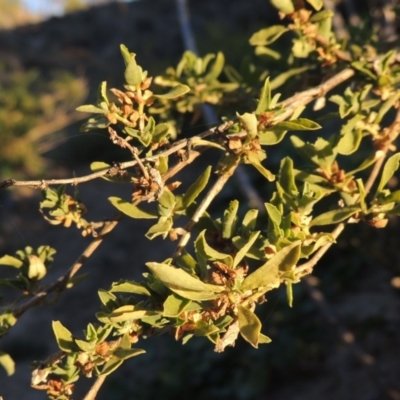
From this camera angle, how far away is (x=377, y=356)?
8.63ft

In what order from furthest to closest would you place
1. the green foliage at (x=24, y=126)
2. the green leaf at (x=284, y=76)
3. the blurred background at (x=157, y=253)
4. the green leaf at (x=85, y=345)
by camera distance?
the green foliage at (x=24, y=126) < the blurred background at (x=157, y=253) < the green leaf at (x=284, y=76) < the green leaf at (x=85, y=345)

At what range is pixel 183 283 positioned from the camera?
690 mm

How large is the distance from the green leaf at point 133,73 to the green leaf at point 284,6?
317 millimetres

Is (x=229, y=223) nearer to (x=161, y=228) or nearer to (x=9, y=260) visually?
(x=161, y=228)

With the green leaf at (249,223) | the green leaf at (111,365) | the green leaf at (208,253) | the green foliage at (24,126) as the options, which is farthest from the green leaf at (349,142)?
the green foliage at (24,126)

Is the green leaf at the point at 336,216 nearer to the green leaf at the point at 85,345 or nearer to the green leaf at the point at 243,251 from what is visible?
the green leaf at the point at 243,251

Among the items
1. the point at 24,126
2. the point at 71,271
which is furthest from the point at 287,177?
the point at 24,126

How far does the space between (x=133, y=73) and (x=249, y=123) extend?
0.47ft

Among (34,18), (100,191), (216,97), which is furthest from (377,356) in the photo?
(34,18)

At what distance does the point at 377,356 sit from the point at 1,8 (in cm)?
939

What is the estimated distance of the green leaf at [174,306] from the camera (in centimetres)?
73

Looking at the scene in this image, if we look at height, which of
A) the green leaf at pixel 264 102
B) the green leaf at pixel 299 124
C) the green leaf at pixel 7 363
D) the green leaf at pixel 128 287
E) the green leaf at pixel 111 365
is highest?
the green leaf at pixel 264 102

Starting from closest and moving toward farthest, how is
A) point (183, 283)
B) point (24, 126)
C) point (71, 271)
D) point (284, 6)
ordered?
point (183, 283) → point (71, 271) → point (284, 6) → point (24, 126)

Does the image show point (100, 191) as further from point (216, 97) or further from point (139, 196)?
point (139, 196)
